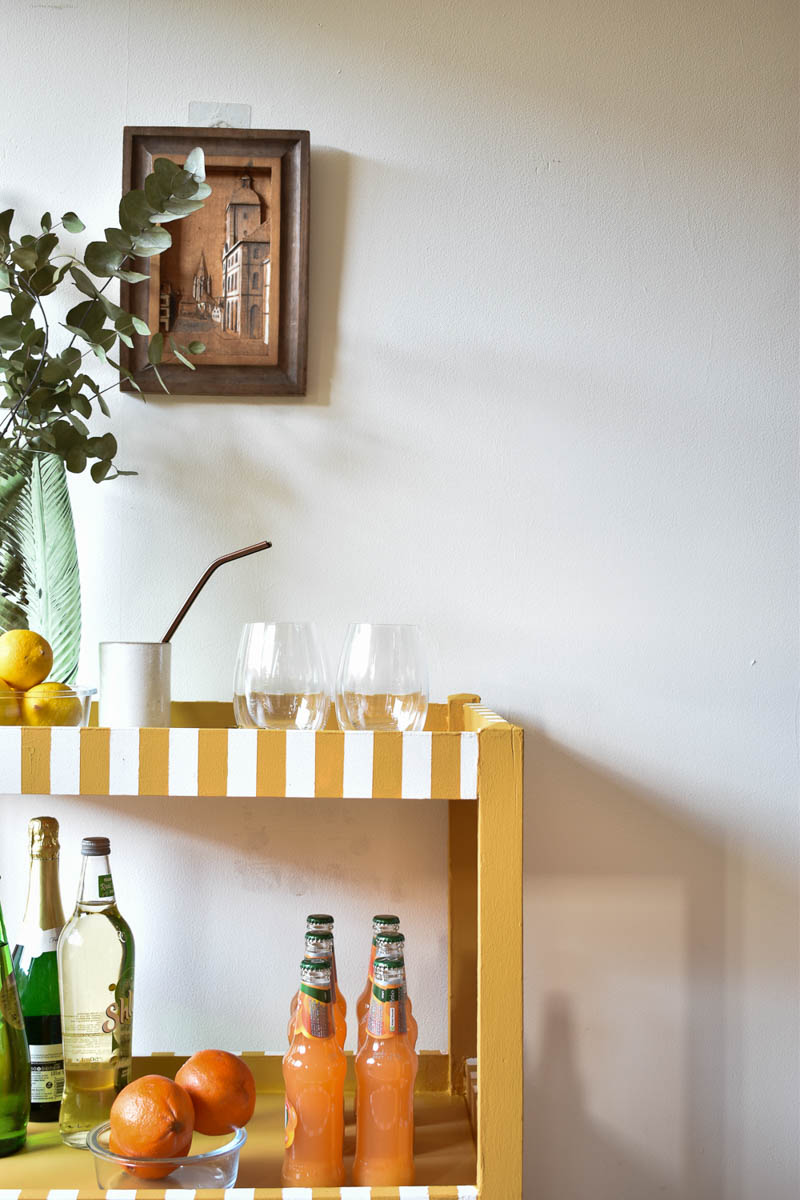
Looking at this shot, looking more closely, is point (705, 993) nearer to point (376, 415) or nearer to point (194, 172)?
point (376, 415)

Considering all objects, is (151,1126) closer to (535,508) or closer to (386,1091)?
(386,1091)

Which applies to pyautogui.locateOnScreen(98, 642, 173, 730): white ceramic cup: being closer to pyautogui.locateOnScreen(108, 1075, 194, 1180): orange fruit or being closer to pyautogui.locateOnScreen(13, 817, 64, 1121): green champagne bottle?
pyautogui.locateOnScreen(13, 817, 64, 1121): green champagne bottle

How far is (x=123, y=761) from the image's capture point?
2.89 feet

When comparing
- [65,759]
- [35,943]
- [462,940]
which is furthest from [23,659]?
[462,940]

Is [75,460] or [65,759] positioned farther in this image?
[75,460]

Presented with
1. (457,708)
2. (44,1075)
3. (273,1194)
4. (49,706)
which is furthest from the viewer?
(457,708)

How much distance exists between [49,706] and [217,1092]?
0.40 metres

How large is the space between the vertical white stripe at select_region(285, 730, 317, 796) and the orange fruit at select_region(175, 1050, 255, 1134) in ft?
1.02

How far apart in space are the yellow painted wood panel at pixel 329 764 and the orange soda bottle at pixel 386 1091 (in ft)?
0.62

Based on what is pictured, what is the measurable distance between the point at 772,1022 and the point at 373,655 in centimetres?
73

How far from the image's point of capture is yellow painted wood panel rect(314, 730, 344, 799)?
0.88 meters

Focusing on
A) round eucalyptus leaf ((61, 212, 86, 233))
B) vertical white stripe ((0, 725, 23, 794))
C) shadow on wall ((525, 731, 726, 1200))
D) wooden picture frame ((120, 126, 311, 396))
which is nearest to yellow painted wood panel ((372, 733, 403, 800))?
vertical white stripe ((0, 725, 23, 794))

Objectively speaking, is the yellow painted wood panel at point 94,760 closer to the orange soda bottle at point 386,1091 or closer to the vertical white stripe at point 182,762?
the vertical white stripe at point 182,762

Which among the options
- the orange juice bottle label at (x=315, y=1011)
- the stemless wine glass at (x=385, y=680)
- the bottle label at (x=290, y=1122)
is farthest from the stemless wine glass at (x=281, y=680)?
the bottle label at (x=290, y=1122)
